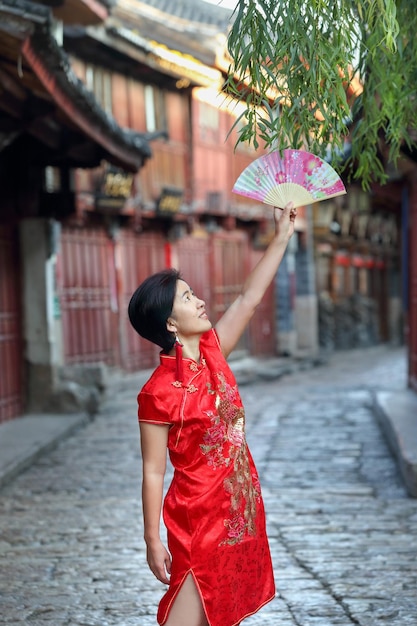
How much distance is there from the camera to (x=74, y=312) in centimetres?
1711

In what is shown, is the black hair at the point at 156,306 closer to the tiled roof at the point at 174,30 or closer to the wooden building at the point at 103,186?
the wooden building at the point at 103,186

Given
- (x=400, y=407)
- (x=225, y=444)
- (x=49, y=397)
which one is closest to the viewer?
(x=225, y=444)

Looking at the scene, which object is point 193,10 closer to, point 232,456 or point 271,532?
point 271,532

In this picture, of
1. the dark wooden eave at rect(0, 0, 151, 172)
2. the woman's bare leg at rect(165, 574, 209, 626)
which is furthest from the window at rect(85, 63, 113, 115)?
the woman's bare leg at rect(165, 574, 209, 626)

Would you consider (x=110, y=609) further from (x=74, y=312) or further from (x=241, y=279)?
(x=241, y=279)

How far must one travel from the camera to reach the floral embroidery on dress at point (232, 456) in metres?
3.63

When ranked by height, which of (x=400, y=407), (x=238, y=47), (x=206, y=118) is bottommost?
(x=400, y=407)

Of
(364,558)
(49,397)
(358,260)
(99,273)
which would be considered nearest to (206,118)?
(99,273)

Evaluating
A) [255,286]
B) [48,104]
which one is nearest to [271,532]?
[255,286]

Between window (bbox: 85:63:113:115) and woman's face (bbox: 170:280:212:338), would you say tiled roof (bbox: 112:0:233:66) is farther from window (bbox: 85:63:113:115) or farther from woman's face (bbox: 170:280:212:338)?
woman's face (bbox: 170:280:212:338)

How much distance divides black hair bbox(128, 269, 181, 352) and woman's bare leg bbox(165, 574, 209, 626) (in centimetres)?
83

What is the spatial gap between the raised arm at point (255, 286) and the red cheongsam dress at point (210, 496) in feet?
0.67

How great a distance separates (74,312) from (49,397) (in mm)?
4561

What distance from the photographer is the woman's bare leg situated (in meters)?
3.54
